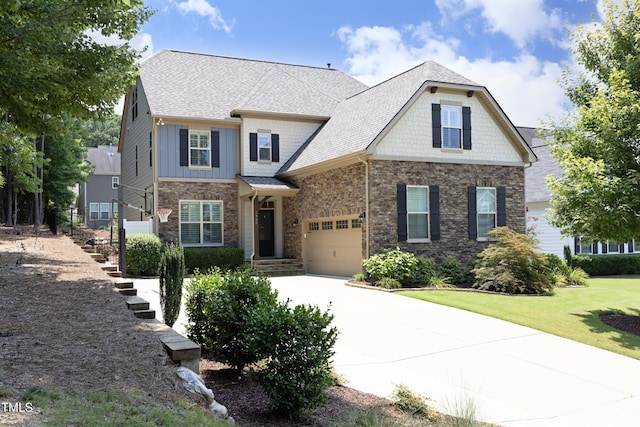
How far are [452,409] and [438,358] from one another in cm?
258

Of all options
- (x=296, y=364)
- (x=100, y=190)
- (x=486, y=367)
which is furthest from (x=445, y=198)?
(x=100, y=190)

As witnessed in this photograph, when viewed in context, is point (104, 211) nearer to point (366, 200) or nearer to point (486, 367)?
point (366, 200)

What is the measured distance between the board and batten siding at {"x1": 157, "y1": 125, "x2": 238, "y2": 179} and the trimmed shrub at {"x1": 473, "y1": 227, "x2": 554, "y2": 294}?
445 inches

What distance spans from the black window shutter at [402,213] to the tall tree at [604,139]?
534 cm

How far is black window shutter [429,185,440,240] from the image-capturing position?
18.3m

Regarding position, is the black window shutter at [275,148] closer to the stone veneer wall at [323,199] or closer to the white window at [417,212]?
the stone veneer wall at [323,199]

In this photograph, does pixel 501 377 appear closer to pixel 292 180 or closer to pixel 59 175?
pixel 292 180

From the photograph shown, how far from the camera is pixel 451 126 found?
1912cm

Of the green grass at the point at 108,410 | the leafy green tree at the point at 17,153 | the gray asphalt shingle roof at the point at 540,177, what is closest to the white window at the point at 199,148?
the leafy green tree at the point at 17,153

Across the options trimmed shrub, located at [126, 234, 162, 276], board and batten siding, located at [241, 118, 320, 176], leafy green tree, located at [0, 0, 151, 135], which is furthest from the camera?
board and batten siding, located at [241, 118, 320, 176]

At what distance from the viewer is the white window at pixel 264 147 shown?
75.9 feet

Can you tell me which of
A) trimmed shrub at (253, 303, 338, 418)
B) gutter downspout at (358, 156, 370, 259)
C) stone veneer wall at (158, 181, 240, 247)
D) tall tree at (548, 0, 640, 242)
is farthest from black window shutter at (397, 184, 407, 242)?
trimmed shrub at (253, 303, 338, 418)

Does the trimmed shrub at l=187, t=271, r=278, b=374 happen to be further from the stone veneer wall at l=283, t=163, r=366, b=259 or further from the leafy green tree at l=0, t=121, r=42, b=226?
the stone veneer wall at l=283, t=163, r=366, b=259

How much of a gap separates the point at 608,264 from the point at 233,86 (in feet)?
61.5
